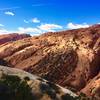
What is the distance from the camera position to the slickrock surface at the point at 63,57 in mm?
73188

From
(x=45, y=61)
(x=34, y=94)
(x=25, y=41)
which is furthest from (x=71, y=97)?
(x=25, y=41)

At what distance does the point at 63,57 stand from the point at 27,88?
31099 millimetres

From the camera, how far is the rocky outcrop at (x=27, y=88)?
45.8 meters

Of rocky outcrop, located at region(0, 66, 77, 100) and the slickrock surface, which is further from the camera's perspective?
the slickrock surface

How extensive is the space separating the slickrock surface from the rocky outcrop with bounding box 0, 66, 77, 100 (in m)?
19.3

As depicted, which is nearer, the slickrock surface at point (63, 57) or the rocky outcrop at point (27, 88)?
the rocky outcrop at point (27, 88)

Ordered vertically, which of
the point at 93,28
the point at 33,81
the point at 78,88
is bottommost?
the point at 78,88

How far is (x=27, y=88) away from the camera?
47.1 m

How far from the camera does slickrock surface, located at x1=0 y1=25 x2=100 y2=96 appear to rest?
240ft

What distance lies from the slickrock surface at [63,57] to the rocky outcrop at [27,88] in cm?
1932

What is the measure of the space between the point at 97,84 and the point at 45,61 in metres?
14.4

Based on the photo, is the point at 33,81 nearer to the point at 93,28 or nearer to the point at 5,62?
the point at 5,62

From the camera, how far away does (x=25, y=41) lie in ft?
287

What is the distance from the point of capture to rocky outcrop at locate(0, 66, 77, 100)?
45812 millimetres
